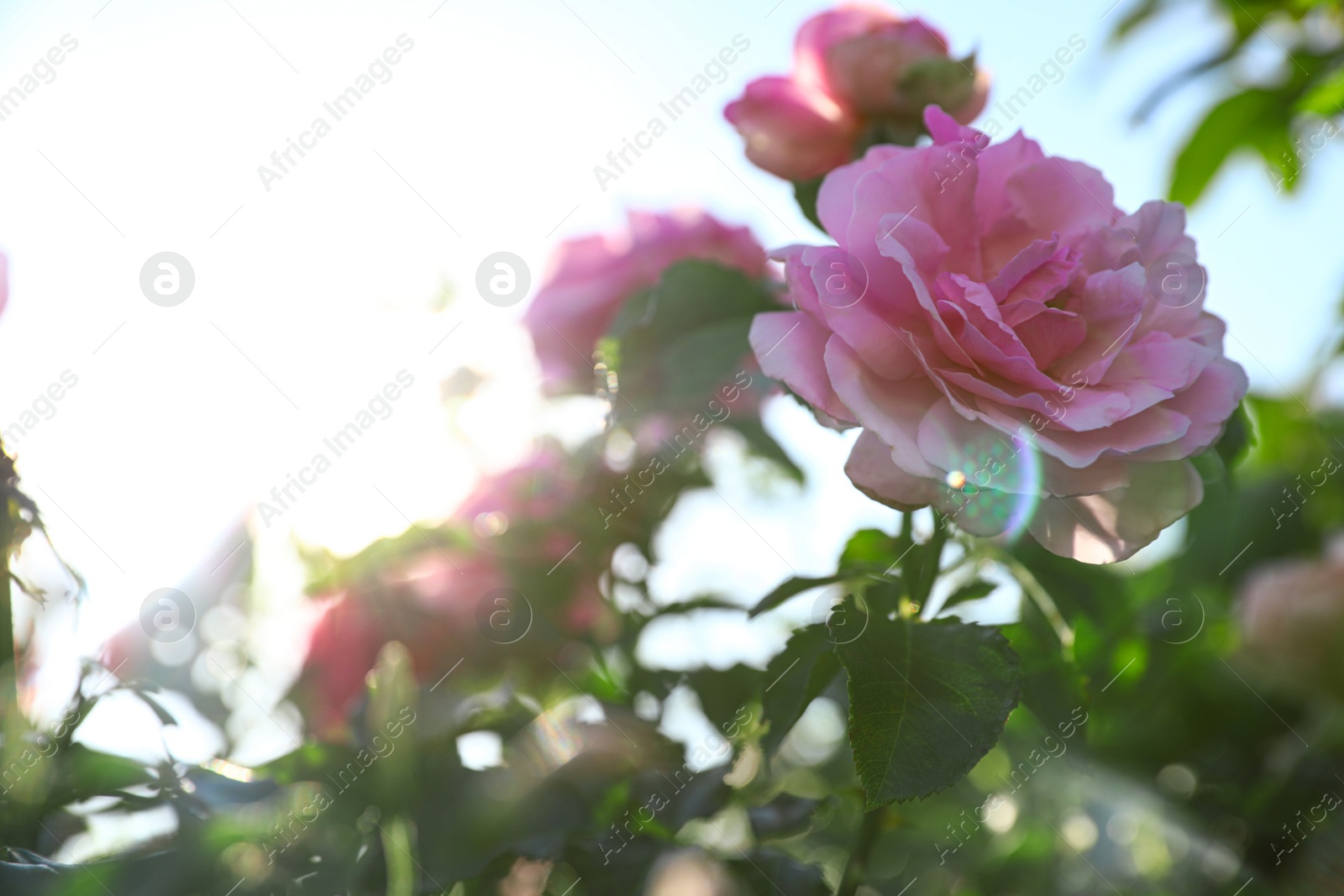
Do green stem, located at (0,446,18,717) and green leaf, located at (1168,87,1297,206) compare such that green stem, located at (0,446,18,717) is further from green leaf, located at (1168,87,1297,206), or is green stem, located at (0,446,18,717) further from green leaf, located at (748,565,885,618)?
green leaf, located at (1168,87,1297,206)

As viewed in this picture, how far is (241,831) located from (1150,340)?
565 millimetres

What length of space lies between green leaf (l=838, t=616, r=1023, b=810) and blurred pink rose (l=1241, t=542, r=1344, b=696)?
80 centimetres

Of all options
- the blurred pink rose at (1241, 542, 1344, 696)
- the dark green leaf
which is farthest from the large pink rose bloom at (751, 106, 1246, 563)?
the blurred pink rose at (1241, 542, 1344, 696)

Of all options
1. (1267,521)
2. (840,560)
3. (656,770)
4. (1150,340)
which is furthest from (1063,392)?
(1267,521)

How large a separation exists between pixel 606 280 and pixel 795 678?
0.50 m

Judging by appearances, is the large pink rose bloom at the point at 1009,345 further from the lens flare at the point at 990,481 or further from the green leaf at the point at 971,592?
the green leaf at the point at 971,592

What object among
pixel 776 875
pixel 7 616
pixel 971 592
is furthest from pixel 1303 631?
pixel 7 616

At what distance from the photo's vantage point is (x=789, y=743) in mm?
968

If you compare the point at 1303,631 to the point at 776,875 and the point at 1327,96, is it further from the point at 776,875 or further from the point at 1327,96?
→ the point at 776,875

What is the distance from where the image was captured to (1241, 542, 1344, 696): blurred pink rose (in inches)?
40.6

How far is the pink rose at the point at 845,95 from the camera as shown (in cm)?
65

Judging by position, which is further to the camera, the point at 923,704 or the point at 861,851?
the point at 861,851

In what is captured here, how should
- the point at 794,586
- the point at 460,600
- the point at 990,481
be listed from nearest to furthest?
the point at 990,481
the point at 794,586
the point at 460,600

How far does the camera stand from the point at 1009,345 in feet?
1.40
